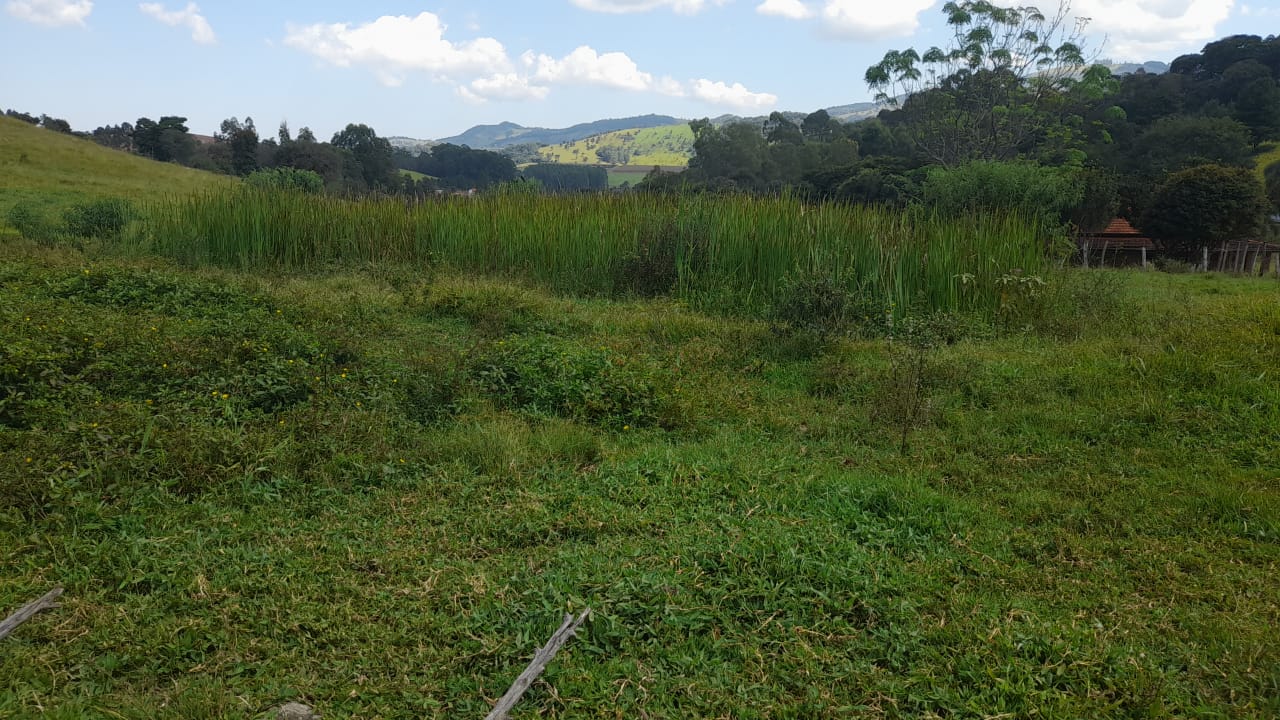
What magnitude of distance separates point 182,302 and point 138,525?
422cm

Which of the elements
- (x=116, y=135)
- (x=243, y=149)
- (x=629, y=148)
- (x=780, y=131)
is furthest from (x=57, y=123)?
(x=629, y=148)

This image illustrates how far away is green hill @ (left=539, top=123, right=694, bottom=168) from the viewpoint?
83438 mm

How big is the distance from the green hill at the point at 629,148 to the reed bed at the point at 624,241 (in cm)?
6884

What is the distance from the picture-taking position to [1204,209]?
20109 mm

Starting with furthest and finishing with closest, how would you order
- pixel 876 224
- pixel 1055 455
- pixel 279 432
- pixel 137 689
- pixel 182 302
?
pixel 876 224, pixel 182 302, pixel 1055 455, pixel 279 432, pixel 137 689

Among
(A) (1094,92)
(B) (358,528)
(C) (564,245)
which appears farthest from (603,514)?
(A) (1094,92)

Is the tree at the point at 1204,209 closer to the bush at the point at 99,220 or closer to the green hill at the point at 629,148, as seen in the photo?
the bush at the point at 99,220

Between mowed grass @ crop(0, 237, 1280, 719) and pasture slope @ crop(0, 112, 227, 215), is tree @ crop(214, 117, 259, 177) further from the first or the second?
mowed grass @ crop(0, 237, 1280, 719)

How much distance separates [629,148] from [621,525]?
9340 centimetres

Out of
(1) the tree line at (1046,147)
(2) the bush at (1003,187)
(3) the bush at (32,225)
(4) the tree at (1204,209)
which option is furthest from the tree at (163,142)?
(4) the tree at (1204,209)

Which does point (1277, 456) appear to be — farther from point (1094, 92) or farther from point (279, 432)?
point (1094, 92)

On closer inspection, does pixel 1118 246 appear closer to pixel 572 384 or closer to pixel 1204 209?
pixel 1204 209

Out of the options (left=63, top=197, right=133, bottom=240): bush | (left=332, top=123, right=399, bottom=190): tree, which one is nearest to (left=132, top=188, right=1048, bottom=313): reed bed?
(left=63, top=197, right=133, bottom=240): bush

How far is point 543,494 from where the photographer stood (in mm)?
3857
